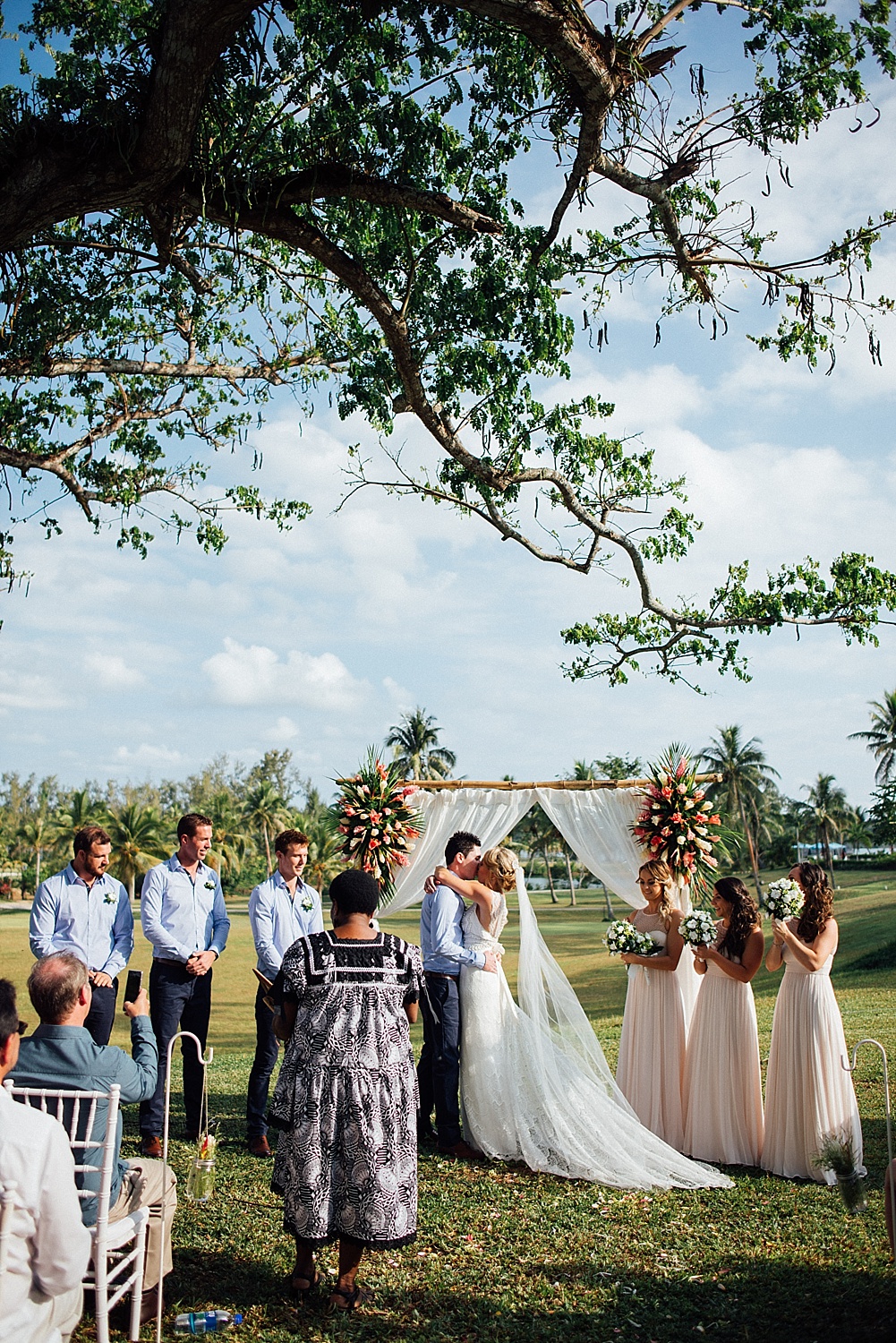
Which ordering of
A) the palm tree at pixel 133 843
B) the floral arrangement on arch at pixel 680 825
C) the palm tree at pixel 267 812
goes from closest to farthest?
the floral arrangement on arch at pixel 680 825
the palm tree at pixel 133 843
the palm tree at pixel 267 812

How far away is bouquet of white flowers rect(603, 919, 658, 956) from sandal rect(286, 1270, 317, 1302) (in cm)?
342

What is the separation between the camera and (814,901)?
6.80 m

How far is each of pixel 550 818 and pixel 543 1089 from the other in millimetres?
3019

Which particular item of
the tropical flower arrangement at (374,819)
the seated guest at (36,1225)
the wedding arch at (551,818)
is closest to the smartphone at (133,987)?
the seated guest at (36,1225)

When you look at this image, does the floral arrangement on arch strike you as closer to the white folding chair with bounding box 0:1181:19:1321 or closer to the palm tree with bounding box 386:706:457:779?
the white folding chair with bounding box 0:1181:19:1321

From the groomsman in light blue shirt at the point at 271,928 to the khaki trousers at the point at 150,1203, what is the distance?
2.60 metres

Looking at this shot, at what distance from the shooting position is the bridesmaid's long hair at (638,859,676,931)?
779 centimetres

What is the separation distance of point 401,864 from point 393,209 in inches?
214

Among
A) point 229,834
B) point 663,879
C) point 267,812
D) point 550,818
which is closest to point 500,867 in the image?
point 663,879

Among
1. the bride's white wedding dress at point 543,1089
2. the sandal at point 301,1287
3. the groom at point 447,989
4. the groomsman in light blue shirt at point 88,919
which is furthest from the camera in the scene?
the groom at point 447,989

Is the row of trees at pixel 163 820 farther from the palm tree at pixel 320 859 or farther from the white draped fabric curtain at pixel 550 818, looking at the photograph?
the white draped fabric curtain at pixel 550 818

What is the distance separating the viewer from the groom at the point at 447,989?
727 centimetres

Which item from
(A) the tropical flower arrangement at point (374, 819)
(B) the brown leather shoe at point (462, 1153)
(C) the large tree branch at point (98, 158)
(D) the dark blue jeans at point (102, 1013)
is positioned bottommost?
(B) the brown leather shoe at point (462, 1153)

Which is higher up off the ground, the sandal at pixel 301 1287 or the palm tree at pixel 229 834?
the palm tree at pixel 229 834
